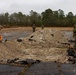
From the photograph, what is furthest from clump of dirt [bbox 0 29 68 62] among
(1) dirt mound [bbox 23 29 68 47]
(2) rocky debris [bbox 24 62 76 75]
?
(2) rocky debris [bbox 24 62 76 75]

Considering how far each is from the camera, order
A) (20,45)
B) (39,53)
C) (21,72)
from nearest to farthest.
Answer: (21,72)
(39,53)
(20,45)

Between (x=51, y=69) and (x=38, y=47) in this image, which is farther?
(x=38, y=47)

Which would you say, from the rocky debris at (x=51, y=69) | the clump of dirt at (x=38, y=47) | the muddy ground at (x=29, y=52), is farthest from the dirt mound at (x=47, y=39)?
the rocky debris at (x=51, y=69)

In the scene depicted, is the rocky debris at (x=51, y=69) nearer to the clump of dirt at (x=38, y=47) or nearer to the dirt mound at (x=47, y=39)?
the clump of dirt at (x=38, y=47)

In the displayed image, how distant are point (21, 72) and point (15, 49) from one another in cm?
491

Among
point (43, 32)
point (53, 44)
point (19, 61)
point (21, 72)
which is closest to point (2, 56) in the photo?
point (19, 61)

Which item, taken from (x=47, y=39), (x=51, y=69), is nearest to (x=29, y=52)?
(x=47, y=39)

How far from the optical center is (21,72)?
7.29 metres

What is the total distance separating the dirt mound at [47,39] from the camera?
13.8m

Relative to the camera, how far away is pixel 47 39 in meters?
14.4

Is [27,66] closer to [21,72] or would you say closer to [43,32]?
[21,72]

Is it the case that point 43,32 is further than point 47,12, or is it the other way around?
point 47,12

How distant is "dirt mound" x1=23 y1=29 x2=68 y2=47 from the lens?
13837mm

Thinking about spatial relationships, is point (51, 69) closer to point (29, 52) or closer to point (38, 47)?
point (29, 52)
